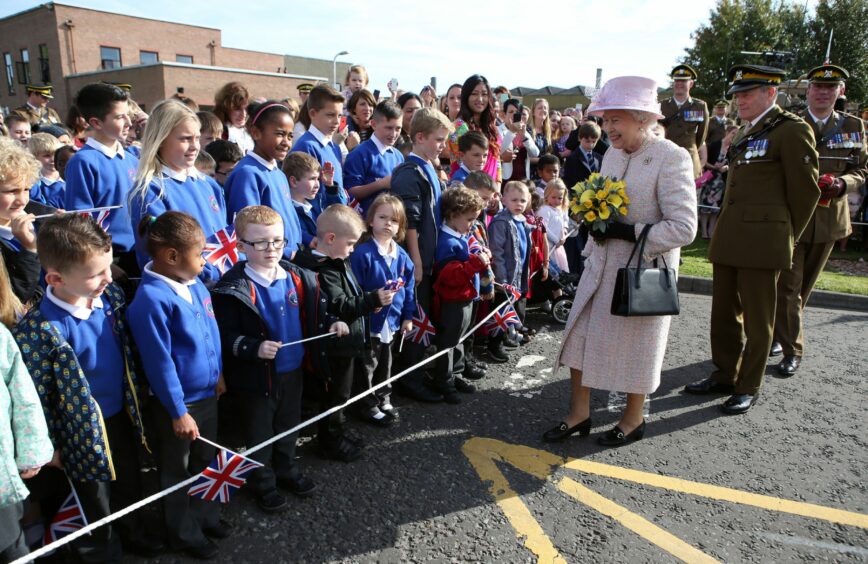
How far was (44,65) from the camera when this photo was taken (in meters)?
40.0

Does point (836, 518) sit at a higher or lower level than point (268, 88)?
lower

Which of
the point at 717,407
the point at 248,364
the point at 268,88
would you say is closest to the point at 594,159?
the point at 717,407

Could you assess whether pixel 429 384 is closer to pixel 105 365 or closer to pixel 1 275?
pixel 105 365

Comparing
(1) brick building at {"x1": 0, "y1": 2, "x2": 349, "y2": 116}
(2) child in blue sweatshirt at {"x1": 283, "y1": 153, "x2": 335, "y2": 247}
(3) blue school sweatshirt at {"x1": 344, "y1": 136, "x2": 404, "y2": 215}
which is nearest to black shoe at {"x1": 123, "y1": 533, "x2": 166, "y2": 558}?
(2) child in blue sweatshirt at {"x1": 283, "y1": 153, "x2": 335, "y2": 247}

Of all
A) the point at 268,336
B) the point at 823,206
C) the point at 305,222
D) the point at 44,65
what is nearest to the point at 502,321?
the point at 305,222

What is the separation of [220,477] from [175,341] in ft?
2.29

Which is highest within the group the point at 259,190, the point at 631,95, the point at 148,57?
the point at 148,57

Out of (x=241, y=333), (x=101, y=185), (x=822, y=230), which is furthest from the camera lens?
(x=822, y=230)

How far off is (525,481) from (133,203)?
2.77 m

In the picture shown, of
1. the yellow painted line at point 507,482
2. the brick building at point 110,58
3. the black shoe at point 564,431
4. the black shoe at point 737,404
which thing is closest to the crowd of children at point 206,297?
the yellow painted line at point 507,482

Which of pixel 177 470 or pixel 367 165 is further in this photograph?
pixel 367 165

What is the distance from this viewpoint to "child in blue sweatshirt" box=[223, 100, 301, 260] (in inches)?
137

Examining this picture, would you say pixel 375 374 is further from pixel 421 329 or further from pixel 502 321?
pixel 502 321

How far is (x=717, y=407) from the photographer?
4523 millimetres
